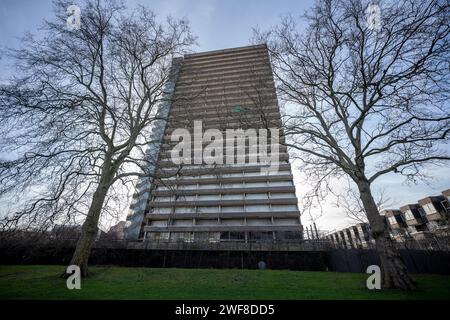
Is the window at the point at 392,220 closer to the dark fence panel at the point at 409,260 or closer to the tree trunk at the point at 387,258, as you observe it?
the dark fence panel at the point at 409,260

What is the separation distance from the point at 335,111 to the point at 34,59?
1462 cm

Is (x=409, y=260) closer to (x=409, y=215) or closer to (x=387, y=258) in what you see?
(x=387, y=258)

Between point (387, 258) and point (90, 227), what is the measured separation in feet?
41.0

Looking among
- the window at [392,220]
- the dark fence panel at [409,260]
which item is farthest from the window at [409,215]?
the dark fence panel at [409,260]

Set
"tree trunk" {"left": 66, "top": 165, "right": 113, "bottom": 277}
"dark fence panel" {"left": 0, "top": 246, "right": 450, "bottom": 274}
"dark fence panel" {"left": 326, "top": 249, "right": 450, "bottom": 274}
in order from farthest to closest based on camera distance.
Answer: "dark fence panel" {"left": 0, "top": 246, "right": 450, "bottom": 274} → "dark fence panel" {"left": 326, "top": 249, "right": 450, "bottom": 274} → "tree trunk" {"left": 66, "top": 165, "right": 113, "bottom": 277}

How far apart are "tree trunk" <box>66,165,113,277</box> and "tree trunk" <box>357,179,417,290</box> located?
1208cm

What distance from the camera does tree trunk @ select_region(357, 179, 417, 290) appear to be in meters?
6.77

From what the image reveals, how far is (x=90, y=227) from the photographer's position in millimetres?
9102

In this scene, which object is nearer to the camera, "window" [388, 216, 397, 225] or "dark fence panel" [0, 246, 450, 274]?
"dark fence panel" [0, 246, 450, 274]

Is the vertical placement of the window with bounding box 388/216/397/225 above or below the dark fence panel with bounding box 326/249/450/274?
above

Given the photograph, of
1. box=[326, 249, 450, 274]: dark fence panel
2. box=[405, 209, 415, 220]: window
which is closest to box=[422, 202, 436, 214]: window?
box=[405, 209, 415, 220]: window

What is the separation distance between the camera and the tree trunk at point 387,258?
6773mm

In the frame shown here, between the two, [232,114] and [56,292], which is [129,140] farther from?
[56,292]

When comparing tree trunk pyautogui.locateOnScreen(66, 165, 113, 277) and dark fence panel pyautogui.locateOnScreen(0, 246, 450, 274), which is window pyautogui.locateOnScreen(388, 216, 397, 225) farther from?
tree trunk pyautogui.locateOnScreen(66, 165, 113, 277)
